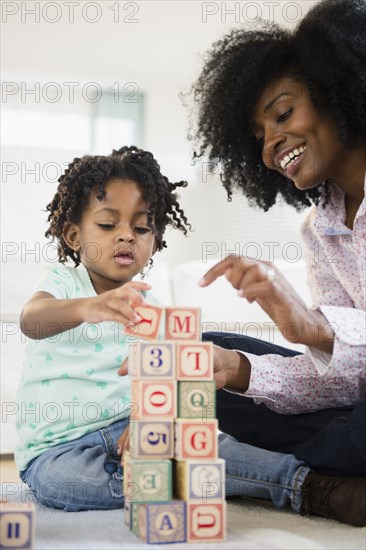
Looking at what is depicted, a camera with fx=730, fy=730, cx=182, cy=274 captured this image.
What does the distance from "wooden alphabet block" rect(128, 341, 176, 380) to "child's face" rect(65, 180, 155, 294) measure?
1.71ft

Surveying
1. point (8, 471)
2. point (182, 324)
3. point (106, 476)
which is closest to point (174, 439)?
point (182, 324)

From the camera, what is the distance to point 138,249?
1603mm

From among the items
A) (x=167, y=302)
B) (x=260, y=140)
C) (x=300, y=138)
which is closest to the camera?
(x=300, y=138)

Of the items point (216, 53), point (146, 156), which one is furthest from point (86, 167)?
point (216, 53)

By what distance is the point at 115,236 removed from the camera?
1590mm

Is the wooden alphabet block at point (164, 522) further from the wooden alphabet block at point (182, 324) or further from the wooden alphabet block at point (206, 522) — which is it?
the wooden alphabet block at point (182, 324)

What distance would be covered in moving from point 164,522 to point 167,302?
1561 millimetres

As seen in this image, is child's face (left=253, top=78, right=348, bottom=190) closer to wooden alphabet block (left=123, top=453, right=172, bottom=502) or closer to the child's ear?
the child's ear

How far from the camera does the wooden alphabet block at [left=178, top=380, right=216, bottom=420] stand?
3.60 feet

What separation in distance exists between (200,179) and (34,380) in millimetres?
2226

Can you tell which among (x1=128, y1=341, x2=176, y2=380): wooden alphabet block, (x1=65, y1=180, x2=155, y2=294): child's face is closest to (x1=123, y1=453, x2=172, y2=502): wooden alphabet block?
(x1=128, y1=341, x2=176, y2=380): wooden alphabet block

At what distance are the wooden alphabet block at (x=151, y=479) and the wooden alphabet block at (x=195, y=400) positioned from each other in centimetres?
8

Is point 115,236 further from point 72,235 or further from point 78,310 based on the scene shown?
point 78,310

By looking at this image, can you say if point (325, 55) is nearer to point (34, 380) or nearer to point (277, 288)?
point (277, 288)
